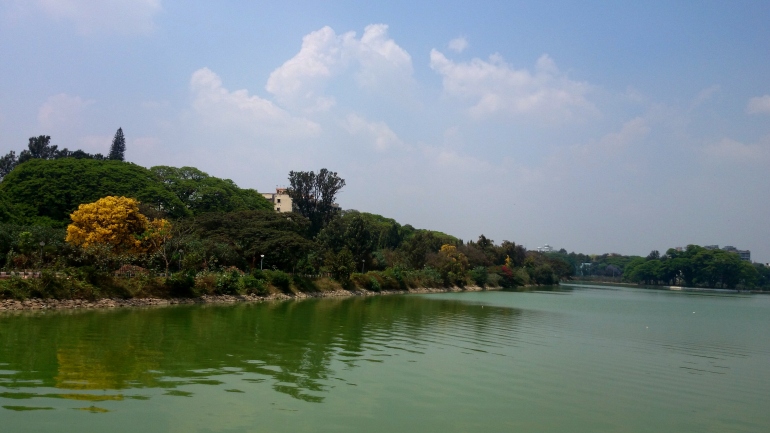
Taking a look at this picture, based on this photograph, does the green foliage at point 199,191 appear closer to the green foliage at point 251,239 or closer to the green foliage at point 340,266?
the green foliage at point 251,239

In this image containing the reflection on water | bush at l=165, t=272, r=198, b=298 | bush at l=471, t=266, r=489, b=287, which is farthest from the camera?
bush at l=471, t=266, r=489, b=287

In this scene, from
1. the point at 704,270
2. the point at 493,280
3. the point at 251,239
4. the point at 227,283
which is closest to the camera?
the point at 227,283

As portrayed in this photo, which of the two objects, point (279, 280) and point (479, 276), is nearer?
point (279, 280)

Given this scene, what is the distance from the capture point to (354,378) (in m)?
12.5

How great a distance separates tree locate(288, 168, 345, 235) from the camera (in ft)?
231

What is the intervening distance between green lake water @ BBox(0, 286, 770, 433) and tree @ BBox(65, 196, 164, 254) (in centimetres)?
1121

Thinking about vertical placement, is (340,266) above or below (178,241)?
below

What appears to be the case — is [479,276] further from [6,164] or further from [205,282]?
[6,164]

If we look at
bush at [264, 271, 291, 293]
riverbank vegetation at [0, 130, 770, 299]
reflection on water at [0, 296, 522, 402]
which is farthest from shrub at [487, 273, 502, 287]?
reflection on water at [0, 296, 522, 402]

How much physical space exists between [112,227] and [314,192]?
38483mm

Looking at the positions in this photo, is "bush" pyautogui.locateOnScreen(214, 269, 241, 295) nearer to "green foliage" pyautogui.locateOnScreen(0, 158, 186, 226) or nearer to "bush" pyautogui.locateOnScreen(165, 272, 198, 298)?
"bush" pyautogui.locateOnScreen(165, 272, 198, 298)

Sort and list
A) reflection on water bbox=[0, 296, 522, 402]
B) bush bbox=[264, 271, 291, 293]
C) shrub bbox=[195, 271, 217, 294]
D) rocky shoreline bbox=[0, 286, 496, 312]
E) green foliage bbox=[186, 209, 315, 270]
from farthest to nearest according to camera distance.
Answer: green foliage bbox=[186, 209, 315, 270] < bush bbox=[264, 271, 291, 293] < shrub bbox=[195, 271, 217, 294] < rocky shoreline bbox=[0, 286, 496, 312] < reflection on water bbox=[0, 296, 522, 402]

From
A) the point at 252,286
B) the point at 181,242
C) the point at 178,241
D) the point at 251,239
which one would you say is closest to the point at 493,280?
the point at 251,239

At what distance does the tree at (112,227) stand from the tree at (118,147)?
179 ft
